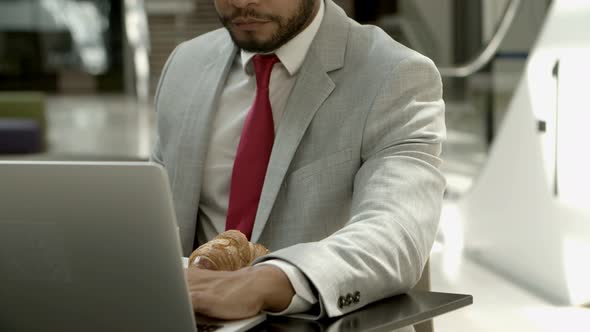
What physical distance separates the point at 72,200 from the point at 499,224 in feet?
15.9

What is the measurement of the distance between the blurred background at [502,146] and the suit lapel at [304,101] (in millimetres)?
1945

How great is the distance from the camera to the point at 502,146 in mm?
5762

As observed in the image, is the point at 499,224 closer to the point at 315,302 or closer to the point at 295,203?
the point at 295,203

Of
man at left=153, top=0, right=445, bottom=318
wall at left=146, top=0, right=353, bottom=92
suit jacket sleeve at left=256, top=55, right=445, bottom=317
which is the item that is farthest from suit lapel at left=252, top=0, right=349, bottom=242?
wall at left=146, top=0, right=353, bottom=92

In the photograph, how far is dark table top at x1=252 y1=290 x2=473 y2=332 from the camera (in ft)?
4.53

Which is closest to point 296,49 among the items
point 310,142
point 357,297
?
point 310,142

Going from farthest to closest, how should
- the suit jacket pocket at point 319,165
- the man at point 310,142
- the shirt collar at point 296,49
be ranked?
1. the shirt collar at point 296,49
2. the suit jacket pocket at point 319,165
3. the man at point 310,142

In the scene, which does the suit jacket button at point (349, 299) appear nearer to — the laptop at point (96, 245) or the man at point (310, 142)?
the man at point (310, 142)

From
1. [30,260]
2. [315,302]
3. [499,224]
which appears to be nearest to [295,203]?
[315,302]

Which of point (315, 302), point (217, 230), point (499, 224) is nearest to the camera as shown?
point (315, 302)

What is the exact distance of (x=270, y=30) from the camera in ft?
6.64

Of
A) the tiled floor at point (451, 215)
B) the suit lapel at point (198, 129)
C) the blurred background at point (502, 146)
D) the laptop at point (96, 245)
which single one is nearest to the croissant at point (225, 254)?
the laptop at point (96, 245)

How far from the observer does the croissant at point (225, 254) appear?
1560 millimetres

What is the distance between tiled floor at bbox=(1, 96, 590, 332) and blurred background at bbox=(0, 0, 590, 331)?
1 cm
